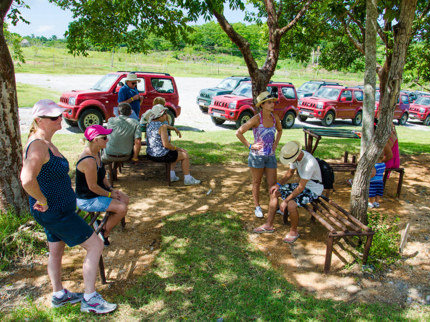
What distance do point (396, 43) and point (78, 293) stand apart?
4204 millimetres

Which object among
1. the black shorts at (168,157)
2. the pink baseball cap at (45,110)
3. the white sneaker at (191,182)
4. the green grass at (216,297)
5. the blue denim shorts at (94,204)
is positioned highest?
the pink baseball cap at (45,110)

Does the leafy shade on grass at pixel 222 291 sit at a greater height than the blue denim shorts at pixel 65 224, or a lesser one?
lesser

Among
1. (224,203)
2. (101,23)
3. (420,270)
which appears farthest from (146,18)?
(420,270)

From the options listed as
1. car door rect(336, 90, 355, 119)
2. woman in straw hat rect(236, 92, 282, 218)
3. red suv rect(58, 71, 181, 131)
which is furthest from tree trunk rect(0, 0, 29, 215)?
car door rect(336, 90, 355, 119)

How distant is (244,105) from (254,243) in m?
9.16

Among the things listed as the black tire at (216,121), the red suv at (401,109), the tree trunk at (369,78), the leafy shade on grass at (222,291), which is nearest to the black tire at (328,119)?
the red suv at (401,109)

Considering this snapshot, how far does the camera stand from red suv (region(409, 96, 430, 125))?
21.0 m

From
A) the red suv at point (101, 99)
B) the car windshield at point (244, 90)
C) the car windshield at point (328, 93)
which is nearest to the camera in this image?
the red suv at point (101, 99)

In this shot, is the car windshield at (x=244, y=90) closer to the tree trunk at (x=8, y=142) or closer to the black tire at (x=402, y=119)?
the tree trunk at (x=8, y=142)

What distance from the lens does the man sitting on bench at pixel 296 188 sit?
418 cm

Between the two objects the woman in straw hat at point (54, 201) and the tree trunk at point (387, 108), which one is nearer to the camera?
the woman in straw hat at point (54, 201)

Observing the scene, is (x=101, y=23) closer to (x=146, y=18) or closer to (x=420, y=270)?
Answer: (x=146, y=18)

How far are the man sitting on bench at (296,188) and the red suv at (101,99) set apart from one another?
698cm

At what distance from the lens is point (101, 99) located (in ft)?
34.6
